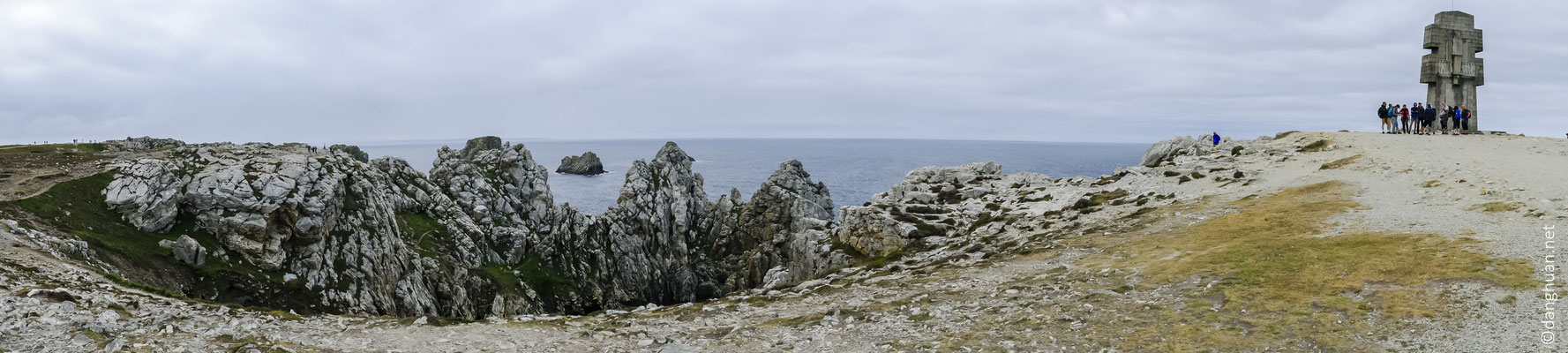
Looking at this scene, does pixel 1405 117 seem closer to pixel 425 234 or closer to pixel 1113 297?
pixel 1113 297

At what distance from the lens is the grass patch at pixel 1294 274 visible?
56.7 feet

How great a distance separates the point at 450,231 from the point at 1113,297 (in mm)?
62104

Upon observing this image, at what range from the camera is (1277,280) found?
2103 centimetres

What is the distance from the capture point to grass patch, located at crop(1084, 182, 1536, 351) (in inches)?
680

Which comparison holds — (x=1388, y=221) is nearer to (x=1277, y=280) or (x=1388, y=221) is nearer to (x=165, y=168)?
(x=1277, y=280)

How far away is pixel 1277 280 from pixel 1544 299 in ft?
17.2

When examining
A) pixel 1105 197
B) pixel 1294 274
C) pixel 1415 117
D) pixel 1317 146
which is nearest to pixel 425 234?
pixel 1105 197

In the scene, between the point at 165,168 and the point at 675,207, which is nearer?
the point at 165,168

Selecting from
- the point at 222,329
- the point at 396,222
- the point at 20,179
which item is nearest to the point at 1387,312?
the point at 222,329

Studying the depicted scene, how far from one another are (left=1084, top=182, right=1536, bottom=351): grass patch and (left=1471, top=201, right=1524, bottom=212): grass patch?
13.4 feet

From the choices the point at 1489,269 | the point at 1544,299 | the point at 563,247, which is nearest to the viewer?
the point at 1544,299

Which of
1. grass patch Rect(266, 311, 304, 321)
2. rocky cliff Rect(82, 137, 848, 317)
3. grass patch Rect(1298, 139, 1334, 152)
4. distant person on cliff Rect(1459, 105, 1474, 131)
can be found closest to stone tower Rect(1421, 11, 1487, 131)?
distant person on cliff Rect(1459, 105, 1474, 131)

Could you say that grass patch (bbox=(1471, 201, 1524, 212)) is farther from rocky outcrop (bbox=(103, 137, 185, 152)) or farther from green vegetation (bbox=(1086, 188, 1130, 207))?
rocky outcrop (bbox=(103, 137, 185, 152))

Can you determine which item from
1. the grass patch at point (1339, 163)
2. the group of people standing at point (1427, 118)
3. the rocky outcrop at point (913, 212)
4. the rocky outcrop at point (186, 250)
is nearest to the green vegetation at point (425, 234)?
the rocky outcrop at point (186, 250)
